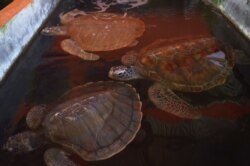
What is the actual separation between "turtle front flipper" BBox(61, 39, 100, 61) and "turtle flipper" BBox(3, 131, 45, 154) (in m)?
1.00

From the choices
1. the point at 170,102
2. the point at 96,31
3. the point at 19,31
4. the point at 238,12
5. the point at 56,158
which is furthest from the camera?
the point at 238,12

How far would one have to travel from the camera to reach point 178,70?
2.17 metres

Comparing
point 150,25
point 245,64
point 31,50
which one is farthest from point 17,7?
point 245,64

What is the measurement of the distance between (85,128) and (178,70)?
34.6 inches

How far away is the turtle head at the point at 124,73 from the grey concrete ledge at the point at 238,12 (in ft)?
4.12

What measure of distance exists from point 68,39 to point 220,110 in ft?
5.20

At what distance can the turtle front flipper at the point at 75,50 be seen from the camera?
255cm

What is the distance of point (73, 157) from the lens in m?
1.62

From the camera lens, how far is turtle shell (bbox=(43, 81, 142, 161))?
1626mm

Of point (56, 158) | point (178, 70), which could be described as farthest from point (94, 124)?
point (178, 70)

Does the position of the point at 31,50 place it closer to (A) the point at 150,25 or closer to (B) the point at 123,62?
(B) the point at 123,62

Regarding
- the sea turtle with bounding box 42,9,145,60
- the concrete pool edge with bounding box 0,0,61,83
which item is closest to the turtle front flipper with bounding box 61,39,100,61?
the sea turtle with bounding box 42,9,145,60

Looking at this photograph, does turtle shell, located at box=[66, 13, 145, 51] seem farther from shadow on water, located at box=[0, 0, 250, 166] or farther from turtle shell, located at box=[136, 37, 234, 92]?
turtle shell, located at box=[136, 37, 234, 92]

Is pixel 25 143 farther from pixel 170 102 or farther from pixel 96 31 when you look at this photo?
pixel 96 31
